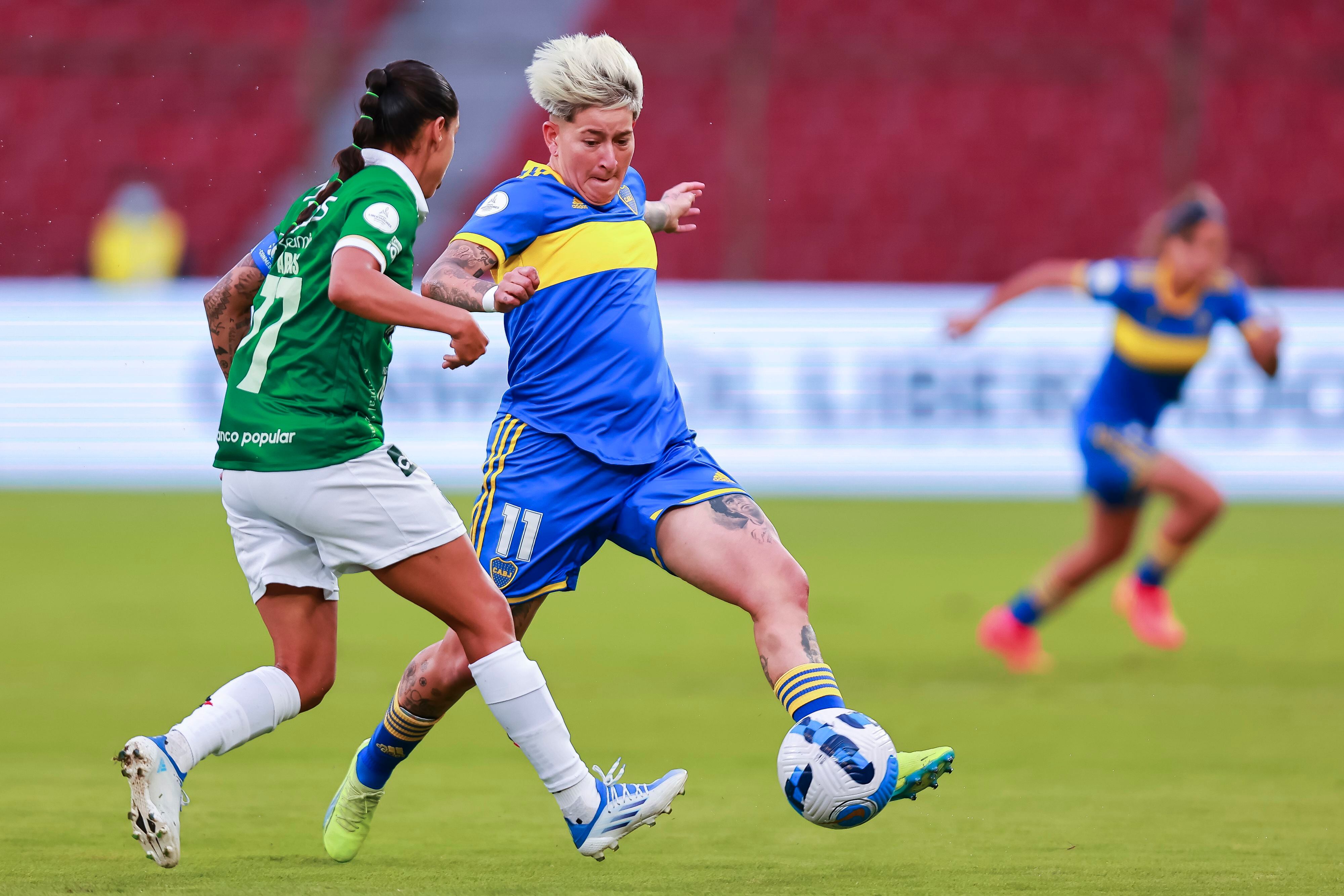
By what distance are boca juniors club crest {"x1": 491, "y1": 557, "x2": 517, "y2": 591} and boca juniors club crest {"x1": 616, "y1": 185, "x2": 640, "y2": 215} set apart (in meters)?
1.10

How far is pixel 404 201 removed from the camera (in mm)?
4051

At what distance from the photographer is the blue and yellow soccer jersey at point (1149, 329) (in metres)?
8.55

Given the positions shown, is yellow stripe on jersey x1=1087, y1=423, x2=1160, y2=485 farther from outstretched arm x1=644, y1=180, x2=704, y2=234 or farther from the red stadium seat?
the red stadium seat

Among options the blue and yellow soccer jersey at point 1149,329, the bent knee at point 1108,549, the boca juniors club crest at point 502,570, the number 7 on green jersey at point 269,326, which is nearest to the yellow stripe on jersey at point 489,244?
→ the number 7 on green jersey at point 269,326

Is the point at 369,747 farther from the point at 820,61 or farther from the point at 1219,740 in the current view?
the point at 820,61

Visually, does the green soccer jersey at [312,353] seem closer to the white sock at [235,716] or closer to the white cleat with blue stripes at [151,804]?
the white sock at [235,716]

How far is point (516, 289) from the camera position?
394 cm

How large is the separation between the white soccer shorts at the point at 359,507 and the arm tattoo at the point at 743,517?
729 millimetres

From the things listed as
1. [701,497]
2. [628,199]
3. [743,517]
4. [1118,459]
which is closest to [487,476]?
[701,497]

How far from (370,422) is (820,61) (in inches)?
608

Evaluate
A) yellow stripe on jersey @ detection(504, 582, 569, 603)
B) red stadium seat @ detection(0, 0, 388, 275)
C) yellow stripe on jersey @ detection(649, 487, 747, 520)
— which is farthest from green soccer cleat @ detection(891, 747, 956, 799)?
red stadium seat @ detection(0, 0, 388, 275)

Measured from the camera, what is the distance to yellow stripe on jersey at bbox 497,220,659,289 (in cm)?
466

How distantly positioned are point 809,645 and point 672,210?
154 centimetres

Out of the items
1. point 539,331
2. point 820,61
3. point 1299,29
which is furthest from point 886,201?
point 539,331
